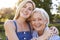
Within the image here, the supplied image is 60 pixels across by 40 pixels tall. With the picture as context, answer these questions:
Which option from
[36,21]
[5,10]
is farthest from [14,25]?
[5,10]

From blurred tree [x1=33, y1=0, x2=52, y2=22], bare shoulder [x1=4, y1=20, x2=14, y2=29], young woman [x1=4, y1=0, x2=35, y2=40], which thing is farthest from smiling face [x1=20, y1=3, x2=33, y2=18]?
blurred tree [x1=33, y1=0, x2=52, y2=22]

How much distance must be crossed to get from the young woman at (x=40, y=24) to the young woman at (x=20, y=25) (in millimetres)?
65

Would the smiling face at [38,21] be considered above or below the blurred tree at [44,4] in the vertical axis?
above

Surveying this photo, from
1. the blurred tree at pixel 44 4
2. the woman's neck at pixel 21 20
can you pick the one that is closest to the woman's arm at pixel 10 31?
the woman's neck at pixel 21 20

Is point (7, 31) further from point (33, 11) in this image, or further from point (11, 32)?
point (33, 11)

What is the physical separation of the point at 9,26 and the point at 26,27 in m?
0.20

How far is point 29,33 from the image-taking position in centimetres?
249

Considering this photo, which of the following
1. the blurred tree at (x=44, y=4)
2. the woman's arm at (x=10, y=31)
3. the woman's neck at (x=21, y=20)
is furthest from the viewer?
the blurred tree at (x=44, y=4)

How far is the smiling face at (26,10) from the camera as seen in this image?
7.90ft

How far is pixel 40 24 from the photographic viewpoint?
242 centimetres

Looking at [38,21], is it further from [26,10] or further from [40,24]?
[26,10]

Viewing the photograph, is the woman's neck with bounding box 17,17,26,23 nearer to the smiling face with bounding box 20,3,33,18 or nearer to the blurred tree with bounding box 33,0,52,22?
the smiling face with bounding box 20,3,33,18

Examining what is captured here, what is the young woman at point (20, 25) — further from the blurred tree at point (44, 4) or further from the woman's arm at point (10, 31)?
the blurred tree at point (44, 4)

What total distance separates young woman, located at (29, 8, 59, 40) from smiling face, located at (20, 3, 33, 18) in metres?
0.06
